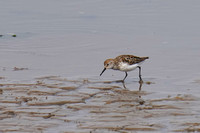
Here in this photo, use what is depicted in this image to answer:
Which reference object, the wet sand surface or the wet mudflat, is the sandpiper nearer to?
the wet sand surface

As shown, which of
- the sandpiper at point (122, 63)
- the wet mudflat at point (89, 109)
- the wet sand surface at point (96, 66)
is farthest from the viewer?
the sandpiper at point (122, 63)

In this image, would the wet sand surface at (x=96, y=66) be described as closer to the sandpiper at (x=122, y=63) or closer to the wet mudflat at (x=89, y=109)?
the wet mudflat at (x=89, y=109)

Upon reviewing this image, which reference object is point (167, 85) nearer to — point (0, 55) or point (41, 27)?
point (0, 55)

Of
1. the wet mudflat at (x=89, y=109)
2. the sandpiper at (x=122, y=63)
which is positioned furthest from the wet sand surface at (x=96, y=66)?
the sandpiper at (x=122, y=63)

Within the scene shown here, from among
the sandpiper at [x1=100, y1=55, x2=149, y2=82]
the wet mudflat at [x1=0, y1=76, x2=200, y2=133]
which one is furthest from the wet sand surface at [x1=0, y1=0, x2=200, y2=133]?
the sandpiper at [x1=100, y1=55, x2=149, y2=82]

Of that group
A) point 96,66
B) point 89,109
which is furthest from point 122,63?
point 89,109

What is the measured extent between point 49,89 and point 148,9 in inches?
535

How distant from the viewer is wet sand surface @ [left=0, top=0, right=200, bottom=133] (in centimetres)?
846

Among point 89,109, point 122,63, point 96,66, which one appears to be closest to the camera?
point 89,109

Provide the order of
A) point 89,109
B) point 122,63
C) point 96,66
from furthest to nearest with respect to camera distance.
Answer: point 96,66, point 122,63, point 89,109

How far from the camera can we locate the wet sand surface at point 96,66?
8461 millimetres

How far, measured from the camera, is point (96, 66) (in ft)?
46.4

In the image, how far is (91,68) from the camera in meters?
13.9

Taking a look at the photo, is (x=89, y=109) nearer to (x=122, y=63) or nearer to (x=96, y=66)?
(x=122, y=63)
